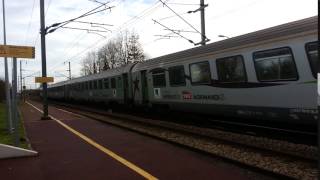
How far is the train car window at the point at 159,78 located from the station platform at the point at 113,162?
6.42 metres

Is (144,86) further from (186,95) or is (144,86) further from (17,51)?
(17,51)

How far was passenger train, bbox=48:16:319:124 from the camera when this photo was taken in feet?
37.3

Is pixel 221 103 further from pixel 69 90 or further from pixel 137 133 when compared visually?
pixel 69 90

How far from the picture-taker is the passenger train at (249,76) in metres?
11.4

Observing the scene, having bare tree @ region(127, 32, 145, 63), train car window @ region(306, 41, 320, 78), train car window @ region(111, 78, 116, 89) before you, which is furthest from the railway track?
bare tree @ region(127, 32, 145, 63)

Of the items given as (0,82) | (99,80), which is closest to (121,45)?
(0,82)

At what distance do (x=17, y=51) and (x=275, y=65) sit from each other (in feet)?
20.5

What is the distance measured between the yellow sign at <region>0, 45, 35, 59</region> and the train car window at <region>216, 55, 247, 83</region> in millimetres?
5710

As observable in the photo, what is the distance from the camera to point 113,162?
33.1 ft

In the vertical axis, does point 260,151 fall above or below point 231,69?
below

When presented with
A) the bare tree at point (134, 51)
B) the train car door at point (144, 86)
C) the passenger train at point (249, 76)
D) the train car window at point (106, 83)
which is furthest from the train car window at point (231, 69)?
the bare tree at point (134, 51)

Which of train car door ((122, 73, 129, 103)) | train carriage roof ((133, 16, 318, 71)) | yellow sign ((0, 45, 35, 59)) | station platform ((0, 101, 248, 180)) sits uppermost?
train carriage roof ((133, 16, 318, 71))

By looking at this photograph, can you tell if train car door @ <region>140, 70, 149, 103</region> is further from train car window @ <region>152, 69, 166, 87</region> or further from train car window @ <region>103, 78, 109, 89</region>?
train car window @ <region>103, 78, 109, 89</region>

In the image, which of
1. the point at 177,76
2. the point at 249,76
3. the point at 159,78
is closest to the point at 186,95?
the point at 177,76
